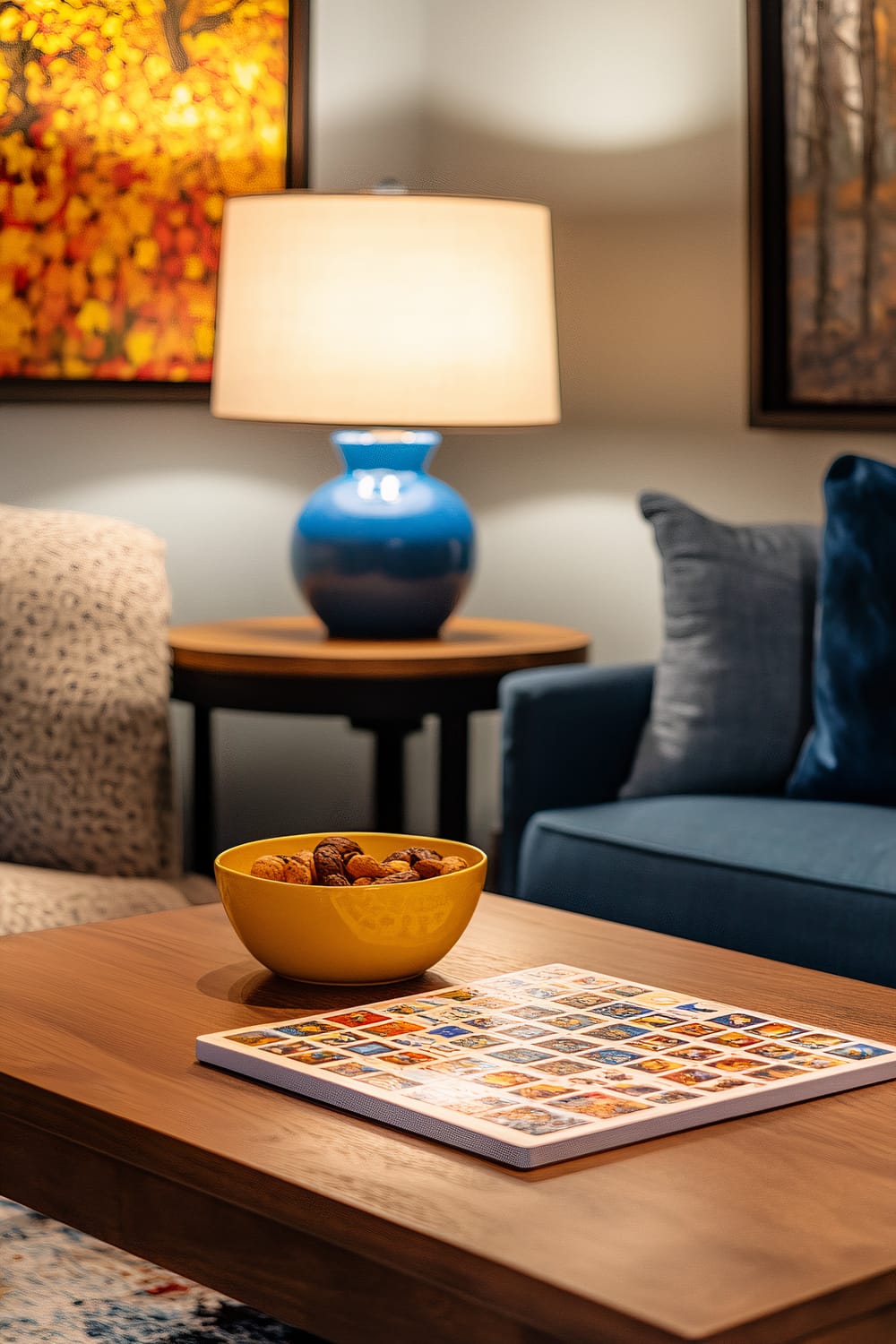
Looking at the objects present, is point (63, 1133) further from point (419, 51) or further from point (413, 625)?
point (419, 51)

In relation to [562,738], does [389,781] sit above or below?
below

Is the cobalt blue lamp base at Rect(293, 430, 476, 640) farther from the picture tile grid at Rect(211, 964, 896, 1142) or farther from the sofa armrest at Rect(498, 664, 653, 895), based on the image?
the picture tile grid at Rect(211, 964, 896, 1142)

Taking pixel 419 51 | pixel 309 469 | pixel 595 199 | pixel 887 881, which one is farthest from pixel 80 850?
pixel 419 51

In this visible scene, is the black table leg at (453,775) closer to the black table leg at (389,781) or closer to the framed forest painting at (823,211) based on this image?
the black table leg at (389,781)

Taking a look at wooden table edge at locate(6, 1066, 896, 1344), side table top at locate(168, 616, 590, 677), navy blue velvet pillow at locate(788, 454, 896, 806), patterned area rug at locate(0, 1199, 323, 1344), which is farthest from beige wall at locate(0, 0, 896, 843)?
wooden table edge at locate(6, 1066, 896, 1344)

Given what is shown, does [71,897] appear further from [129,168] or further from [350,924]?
[129,168]

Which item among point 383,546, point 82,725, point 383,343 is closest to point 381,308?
point 383,343

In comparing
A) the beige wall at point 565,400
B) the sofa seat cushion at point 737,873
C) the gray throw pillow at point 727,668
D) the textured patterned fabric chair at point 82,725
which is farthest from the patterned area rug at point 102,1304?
the beige wall at point 565,400

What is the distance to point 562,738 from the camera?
2.62 metres

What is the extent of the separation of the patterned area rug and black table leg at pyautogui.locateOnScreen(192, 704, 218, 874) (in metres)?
1.36

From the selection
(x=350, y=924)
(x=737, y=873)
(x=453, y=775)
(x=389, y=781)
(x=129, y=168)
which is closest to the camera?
(x=350, y=924)

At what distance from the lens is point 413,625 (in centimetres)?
298

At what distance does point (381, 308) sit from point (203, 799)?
101 centimetres

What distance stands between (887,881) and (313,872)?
94cm
